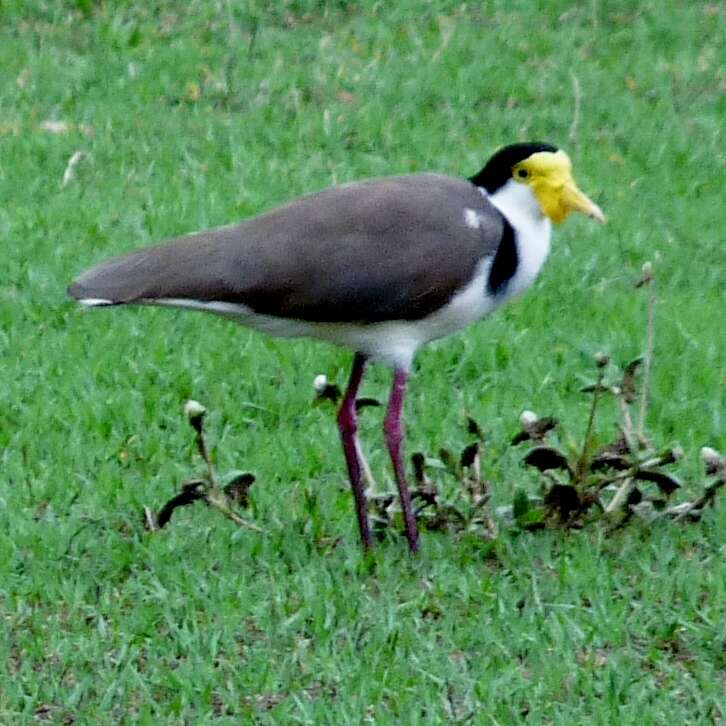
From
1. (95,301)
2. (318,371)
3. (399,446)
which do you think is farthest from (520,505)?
(318,371)

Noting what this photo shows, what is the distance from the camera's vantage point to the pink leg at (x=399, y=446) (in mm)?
5344

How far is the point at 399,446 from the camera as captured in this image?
545 cm

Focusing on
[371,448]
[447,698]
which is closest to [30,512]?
[371,448]

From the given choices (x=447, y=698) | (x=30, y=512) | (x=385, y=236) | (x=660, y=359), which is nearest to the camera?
(x=447, y=698)

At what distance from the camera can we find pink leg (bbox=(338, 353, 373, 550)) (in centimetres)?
536

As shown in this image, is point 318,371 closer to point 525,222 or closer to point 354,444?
point 354,444

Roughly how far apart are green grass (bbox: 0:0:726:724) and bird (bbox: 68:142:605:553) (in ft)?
1.64

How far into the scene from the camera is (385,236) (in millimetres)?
5234

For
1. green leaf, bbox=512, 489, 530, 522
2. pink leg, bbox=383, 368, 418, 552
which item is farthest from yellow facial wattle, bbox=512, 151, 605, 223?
green leaf, bbox=512, 489, 530, 522

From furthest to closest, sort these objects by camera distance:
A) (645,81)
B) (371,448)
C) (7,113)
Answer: (645,81)
(7,113)
(371,448)

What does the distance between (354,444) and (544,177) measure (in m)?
0.94

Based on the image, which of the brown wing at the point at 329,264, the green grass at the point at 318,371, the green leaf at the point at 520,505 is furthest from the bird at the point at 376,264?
the green grass at the point at 318,371

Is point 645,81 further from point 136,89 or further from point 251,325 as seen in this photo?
point 251,325

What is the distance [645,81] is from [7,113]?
131 inches
